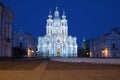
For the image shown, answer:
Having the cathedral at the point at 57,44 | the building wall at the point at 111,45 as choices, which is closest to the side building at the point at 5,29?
the building wall at the point at 111,45

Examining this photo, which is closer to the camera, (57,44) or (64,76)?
(64,76)

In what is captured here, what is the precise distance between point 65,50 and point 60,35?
9.89m

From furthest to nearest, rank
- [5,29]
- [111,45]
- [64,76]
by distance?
[111,45] < [5,29] < [64,76]

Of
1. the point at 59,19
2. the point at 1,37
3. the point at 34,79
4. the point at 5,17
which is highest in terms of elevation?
the point at 59,19

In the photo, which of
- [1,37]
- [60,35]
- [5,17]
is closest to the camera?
[1,37]

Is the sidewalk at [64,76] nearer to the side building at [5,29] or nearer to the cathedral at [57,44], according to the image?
the side building at [5,29]

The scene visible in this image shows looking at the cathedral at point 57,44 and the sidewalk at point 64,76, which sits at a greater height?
the cathedral at point 57,44

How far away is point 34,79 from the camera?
15602 millimetres

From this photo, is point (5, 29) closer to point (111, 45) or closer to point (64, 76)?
point (64, 76)

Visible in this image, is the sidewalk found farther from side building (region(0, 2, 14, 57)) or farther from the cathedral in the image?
the cathedral

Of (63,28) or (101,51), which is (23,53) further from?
(63,28)

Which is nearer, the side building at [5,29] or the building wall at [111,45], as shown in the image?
the side building at [5,29]

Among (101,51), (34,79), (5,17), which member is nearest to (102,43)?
(101,51)

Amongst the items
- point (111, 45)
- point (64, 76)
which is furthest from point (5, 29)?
point (111, 45)
